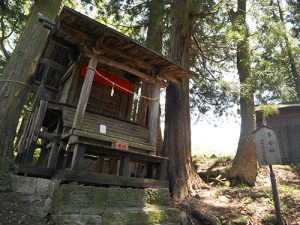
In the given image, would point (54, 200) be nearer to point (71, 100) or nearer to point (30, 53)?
point (71, 100)

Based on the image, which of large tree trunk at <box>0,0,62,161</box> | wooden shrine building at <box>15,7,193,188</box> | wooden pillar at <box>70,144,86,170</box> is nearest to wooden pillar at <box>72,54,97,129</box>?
wooden shrine building at <box>15,7,193,188</box>

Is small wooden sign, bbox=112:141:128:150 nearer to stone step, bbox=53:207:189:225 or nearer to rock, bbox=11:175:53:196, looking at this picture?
stone step, bbox=53:207:189:225

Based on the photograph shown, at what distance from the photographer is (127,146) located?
268 inches

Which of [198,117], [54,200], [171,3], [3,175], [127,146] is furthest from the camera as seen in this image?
[198,117]

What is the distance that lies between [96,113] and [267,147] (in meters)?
4.81

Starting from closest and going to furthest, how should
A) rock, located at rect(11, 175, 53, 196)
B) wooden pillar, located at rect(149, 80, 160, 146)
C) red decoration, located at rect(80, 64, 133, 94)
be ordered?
rock, located at rect(11, 175, 53, 196)
wooden pillar, located at rect(149, 80, 160, 146)
red decoration, located at rect(80, 64, 133, 94)

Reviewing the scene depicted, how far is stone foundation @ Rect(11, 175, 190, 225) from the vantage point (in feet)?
15.2

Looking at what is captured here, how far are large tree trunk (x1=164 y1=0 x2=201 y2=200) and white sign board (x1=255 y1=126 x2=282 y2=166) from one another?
2.52 meters

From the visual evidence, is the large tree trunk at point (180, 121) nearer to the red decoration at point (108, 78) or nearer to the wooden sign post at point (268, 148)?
the red decoration at point (108, 78)

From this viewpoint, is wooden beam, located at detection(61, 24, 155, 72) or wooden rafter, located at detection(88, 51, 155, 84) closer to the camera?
wooden beam, located at detection(61, 24, 155, 72)

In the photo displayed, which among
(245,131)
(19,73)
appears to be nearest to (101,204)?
(19,73)

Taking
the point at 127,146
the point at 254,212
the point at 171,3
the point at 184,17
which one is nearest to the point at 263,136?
the point at 254,212

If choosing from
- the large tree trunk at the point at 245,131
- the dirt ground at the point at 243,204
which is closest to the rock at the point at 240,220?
the dirt ground at the point at 243,204

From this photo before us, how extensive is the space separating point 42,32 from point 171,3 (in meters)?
5.10
